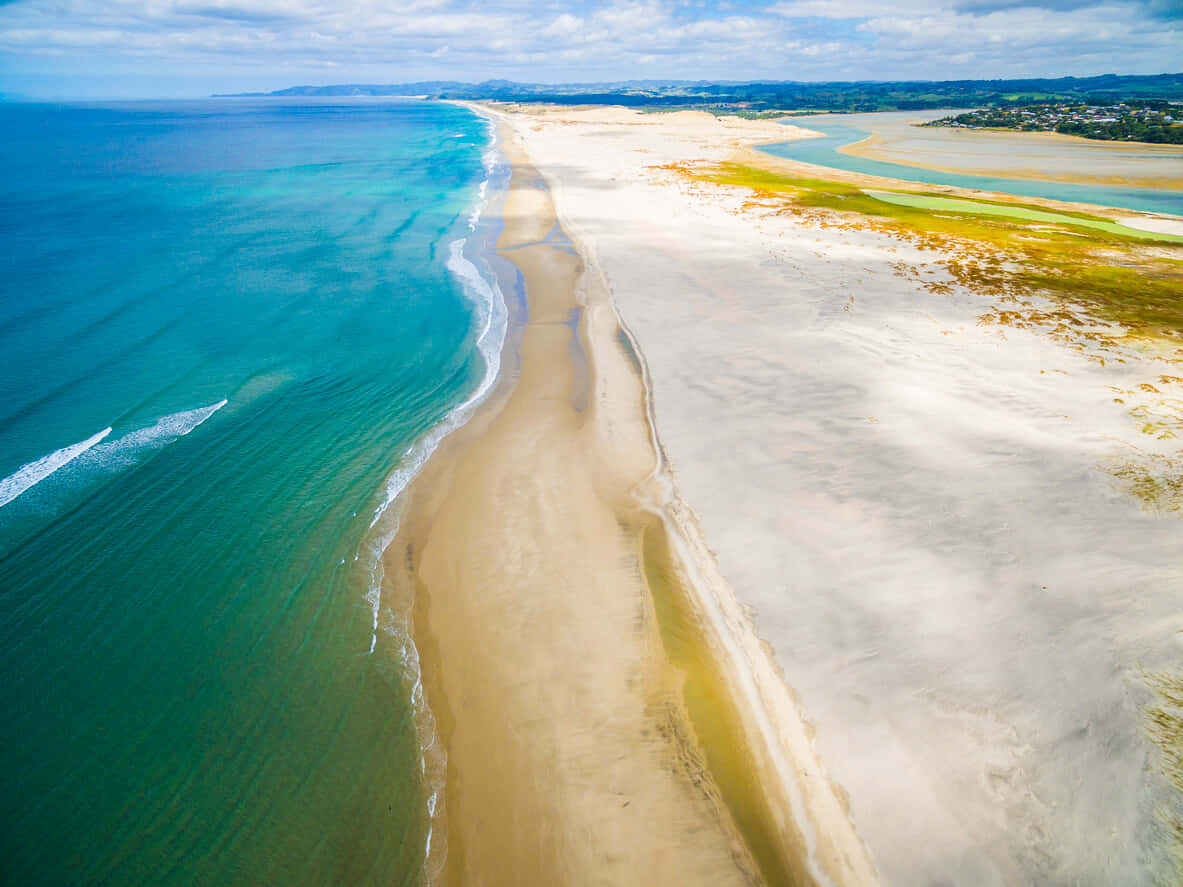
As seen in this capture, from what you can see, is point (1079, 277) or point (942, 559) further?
point (1079, 277)

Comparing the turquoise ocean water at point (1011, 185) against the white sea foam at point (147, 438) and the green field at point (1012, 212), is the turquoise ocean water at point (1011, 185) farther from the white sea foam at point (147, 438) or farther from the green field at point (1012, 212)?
the white sea foam at point (147, 438)

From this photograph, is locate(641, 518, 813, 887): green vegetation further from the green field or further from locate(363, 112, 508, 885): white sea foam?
the green field

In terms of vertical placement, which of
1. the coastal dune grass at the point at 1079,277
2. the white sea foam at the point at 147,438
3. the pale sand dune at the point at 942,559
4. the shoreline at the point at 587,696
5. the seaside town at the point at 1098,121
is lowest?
the shoreline at the point at 587,696

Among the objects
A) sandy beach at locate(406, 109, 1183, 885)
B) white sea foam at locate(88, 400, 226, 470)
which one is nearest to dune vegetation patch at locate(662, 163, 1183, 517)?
sandy beach at locate(406, 109, 1183, 885)

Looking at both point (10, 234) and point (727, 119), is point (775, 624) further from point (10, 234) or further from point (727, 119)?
point (727, 119)

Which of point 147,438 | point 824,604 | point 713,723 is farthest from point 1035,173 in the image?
point 147,438

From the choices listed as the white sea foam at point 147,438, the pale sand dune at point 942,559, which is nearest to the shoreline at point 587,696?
the pale sand dune at point 942,559

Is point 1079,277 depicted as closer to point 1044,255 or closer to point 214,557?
point 1044,255
